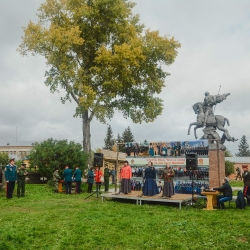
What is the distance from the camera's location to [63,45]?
78.2 ft

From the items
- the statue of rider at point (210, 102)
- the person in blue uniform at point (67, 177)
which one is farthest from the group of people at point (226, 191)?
the person in blue uniform at point (67, 177)

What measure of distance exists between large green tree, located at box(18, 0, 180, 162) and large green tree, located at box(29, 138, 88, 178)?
297 centimetres

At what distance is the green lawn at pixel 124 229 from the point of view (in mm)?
8414

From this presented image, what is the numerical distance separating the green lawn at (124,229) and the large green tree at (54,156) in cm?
927

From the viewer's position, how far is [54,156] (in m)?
22.8

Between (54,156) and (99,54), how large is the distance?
305 inches

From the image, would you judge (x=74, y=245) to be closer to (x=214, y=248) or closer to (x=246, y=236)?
(x=214, y=248)

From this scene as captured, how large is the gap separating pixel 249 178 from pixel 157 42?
14.6 metres

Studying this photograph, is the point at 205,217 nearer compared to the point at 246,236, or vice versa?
the point at 246,236

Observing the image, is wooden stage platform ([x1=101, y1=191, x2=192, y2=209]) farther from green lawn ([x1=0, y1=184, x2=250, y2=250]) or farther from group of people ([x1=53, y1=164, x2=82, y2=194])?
group of people ([x1=53, y1=164, x2=82, y2=194])

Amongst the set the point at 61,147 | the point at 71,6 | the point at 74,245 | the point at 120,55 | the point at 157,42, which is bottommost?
the point at 74,245

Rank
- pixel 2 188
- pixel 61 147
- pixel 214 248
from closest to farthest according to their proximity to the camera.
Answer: pixel 214 248
pixel 2 188
pixel 61 147

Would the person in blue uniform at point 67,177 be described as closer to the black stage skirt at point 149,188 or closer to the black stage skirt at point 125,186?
the black stage skirt at point 125,186

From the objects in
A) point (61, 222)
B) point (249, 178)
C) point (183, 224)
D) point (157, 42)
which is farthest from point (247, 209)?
point (157, 42)
